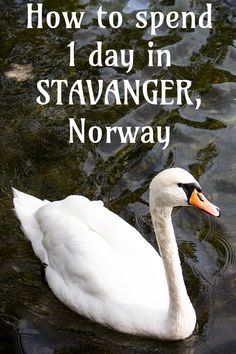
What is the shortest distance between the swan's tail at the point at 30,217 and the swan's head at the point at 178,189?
5.81 feet

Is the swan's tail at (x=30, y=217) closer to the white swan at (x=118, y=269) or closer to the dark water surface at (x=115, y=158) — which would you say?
the white swan at (x=118, y=269)

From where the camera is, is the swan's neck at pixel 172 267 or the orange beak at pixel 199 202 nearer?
the orange beak at pixel 199 202

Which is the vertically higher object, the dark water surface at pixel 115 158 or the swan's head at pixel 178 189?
the swan's head at pixel 178 189

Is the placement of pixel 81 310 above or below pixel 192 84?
below

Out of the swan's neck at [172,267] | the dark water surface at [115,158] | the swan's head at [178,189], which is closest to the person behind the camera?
the swan's head at [178,189]

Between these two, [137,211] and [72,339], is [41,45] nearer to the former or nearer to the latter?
[137,211]

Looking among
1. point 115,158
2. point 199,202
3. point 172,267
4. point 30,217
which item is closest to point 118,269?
point 172,267

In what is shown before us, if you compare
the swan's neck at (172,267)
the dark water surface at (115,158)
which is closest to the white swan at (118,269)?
the swan's neck at (172,267)

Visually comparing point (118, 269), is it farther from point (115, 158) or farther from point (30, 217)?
point (115, 158)

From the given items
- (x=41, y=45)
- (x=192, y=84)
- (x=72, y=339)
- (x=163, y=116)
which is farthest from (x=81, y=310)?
(x=41, y=45)

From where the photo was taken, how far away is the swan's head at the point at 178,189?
4930 millimetres

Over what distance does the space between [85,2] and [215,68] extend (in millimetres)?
2830

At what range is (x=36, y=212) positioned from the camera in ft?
21.9

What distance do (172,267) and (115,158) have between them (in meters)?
2.68
